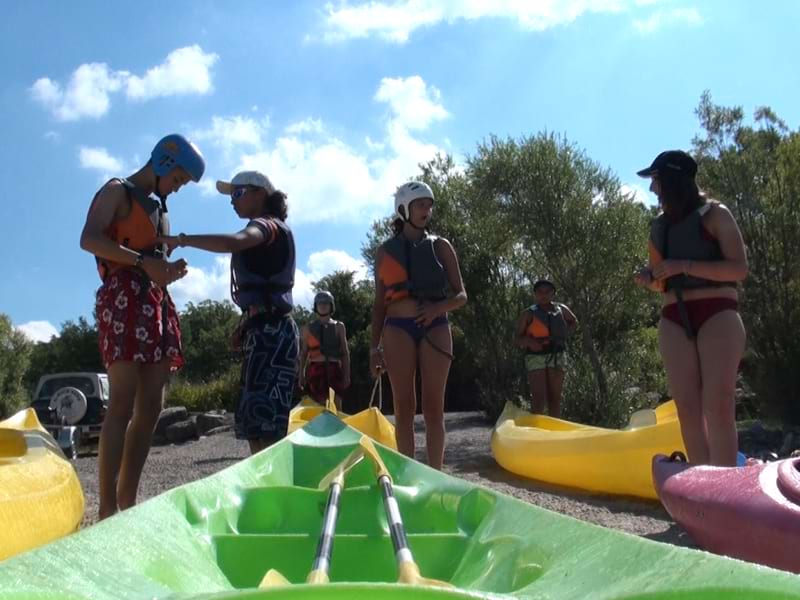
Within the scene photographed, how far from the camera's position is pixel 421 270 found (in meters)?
4.50

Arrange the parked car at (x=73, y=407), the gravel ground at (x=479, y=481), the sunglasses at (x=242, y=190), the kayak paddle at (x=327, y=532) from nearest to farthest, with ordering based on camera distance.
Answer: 1. the kayak paddle at (x=327, y=532)
2. the sunglasses at (x=242, y=190)
3. the gravel ground at (x=479, y=481)
4. the parked car at (x=73, y=407)

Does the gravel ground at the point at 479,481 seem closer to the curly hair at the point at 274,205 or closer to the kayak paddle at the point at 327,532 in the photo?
the kayak paddle at the point at 327,532

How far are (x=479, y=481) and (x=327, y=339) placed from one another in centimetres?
334

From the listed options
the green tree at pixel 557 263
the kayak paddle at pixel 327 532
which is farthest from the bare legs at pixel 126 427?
the green tree at pixel 557 263

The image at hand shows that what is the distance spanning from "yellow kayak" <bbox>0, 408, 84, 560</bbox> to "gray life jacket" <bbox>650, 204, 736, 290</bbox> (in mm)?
2801

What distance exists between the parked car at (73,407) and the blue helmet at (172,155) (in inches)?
244

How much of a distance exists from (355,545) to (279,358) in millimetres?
1439

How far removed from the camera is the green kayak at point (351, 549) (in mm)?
1436

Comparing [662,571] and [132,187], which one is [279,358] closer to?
[132,187]

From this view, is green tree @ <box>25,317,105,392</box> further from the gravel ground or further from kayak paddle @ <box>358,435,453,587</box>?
kayak paddle @ <box>358,435,453,587</box>

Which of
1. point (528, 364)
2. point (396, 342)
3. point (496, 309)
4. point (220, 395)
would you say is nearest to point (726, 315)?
point (396, 342)

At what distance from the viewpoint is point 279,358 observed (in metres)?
3.76

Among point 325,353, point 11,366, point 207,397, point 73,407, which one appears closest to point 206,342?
point 11,366

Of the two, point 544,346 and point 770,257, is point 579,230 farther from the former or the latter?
point 544,346
